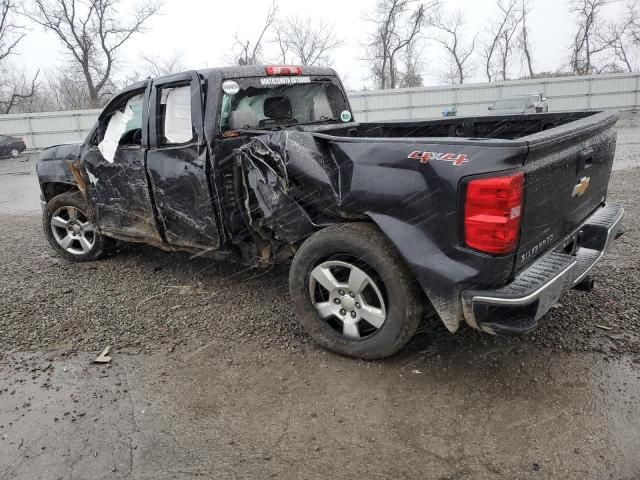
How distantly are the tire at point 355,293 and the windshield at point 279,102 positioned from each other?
4.55 feet

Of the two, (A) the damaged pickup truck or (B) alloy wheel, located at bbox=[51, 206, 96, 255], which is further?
(B) alloy wheel, located at bbox=[51, 206, 96, 255]

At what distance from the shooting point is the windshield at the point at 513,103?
2072cm

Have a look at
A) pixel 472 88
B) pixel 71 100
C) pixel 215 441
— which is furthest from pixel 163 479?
pixel 71 100

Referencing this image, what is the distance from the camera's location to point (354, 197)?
3184 mm

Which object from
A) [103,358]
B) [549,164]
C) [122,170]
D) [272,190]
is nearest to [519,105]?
[122,170]

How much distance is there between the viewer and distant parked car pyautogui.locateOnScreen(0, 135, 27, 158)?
22812 mm

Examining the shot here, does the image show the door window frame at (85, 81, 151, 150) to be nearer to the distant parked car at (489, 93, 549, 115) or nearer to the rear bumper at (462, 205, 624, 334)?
the rear bumper at (462, 205, 624, 334)

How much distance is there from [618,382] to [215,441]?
7.86ft

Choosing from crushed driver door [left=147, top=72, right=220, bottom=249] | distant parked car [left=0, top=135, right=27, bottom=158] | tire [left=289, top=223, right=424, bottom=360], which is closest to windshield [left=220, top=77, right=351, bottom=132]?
crushed driver door [left=147, top=72, right=220, bottom=249]

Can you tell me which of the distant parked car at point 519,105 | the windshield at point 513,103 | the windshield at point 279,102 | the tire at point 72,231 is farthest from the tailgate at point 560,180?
the windshield at point 513,103

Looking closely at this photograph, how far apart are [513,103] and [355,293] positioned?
20339 millimetres

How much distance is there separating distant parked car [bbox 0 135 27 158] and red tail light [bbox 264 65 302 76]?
75.8ft

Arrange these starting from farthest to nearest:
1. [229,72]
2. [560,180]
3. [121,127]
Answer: [121,127] → [229,72] → [560,180]

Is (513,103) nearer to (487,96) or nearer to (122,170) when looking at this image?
(487,96)
